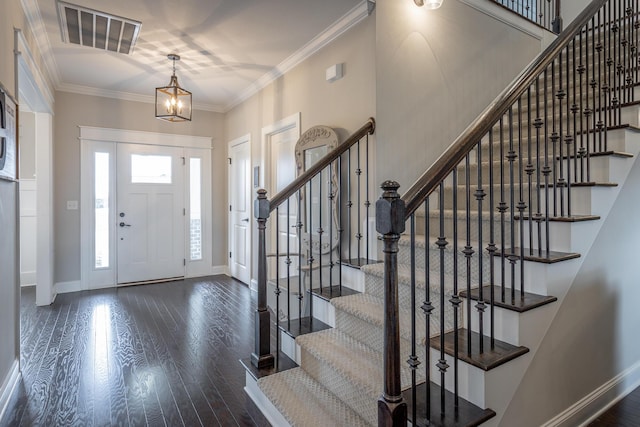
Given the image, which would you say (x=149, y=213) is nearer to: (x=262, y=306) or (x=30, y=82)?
(x=30, y=82)

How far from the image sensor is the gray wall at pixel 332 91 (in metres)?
2.90

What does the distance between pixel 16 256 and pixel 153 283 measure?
8.99ft

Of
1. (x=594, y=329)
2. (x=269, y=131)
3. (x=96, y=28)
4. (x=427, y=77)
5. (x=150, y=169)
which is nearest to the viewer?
(x=594, y=329)

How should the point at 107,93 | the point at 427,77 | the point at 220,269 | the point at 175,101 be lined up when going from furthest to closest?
1. the point at 220,269
2. the point at 107,93
3. the point at 175,101
4. the point at 427,77

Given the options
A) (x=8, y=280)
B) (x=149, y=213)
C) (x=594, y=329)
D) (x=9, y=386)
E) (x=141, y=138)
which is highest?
(x=141, y=138)

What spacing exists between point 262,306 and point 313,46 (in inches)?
100

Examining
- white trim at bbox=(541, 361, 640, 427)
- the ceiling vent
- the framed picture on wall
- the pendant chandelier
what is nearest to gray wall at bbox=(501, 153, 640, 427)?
white trim at bbox=(541, 361, 640, 427)

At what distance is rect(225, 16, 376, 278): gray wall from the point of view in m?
2.90

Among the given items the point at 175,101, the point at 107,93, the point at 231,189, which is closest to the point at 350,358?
the point at 175,101

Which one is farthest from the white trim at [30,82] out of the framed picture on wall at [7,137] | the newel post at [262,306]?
the newel post at [262,306]

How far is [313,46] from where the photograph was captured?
3.52 metres

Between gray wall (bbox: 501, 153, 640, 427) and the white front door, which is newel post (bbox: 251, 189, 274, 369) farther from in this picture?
the white front door

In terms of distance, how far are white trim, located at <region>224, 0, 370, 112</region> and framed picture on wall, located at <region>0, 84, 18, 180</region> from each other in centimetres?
242

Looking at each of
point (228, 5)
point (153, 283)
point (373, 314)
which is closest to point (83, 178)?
point (153, 283)
